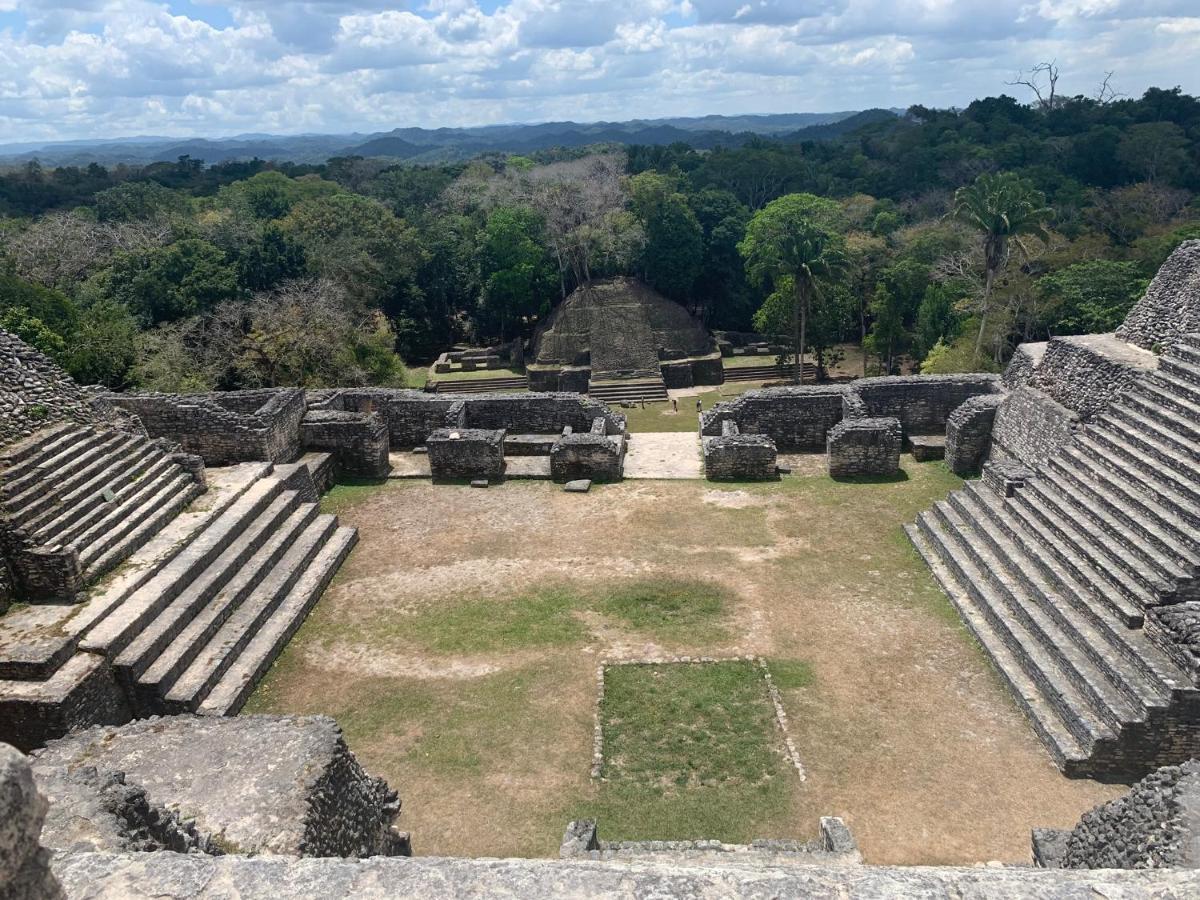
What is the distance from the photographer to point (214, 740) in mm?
7984

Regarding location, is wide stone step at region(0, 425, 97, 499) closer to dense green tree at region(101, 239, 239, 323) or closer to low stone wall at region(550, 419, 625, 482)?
low stone wall at region(550, 419, 625, 482)

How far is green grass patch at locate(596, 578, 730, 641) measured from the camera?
1167 cm

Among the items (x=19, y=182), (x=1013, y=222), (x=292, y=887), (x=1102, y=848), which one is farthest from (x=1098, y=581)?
(x=19, y=182)

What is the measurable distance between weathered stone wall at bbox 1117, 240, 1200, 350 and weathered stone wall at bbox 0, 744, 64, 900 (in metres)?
16.2

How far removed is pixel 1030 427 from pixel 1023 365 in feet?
8.12

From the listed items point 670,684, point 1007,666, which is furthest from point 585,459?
point 1007,666

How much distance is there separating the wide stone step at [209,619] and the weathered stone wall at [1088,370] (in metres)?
14.1

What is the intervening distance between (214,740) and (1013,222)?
24633 mm

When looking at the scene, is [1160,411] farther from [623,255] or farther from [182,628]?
[623,255]

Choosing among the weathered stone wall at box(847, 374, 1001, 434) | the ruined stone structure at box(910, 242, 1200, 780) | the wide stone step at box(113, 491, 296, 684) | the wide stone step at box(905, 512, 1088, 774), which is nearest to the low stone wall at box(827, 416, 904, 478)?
the ruined stone structure at box(910, 242, 1200, 780)

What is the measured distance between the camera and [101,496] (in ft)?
39.5

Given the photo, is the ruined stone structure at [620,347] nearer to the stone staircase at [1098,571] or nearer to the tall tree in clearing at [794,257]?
the tall tree in clearing at [794,257]

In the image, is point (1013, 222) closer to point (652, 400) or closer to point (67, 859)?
point (652, 400)

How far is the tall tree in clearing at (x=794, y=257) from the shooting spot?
27.2m
